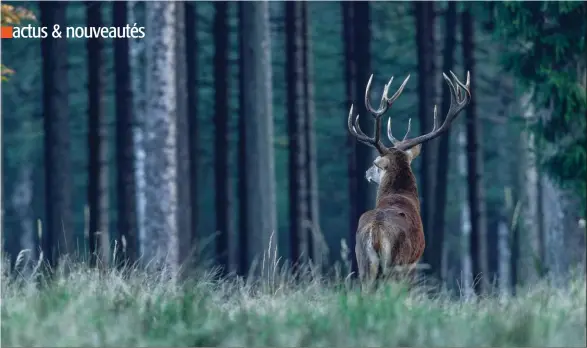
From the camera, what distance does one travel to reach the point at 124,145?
1653 centimetres

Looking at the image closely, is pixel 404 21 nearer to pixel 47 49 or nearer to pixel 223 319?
pixel 47 49

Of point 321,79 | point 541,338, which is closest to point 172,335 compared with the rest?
point 541,338

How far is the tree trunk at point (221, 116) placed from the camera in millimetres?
18109

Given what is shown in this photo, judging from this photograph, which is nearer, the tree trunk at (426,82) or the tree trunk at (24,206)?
the tree trunk at (426,82)

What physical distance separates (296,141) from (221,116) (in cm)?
177

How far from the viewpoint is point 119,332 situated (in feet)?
26.4

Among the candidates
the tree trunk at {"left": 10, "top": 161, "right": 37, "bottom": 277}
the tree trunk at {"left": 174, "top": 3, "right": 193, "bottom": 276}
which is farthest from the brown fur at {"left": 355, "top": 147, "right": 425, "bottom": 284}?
the tree trunk at {"left": 10, "top": 161, "right": 37, "bottom": 277}

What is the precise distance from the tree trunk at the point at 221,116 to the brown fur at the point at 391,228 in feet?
22.7

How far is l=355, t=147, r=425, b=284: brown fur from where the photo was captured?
10.4 m

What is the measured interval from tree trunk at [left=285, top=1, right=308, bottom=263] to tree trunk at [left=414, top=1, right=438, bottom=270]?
2.24m

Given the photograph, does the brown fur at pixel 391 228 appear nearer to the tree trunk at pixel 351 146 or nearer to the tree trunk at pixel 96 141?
the tree trunk at pixel 351 146

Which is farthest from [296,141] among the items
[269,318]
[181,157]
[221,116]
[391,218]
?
[269,318]

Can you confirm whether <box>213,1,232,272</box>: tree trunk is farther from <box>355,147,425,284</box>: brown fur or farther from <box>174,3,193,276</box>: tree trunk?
<box>355,147,425,284</box>: brown fur

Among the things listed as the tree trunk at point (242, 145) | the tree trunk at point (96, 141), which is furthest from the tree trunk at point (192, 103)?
the tree trunk at point (96, 141)
